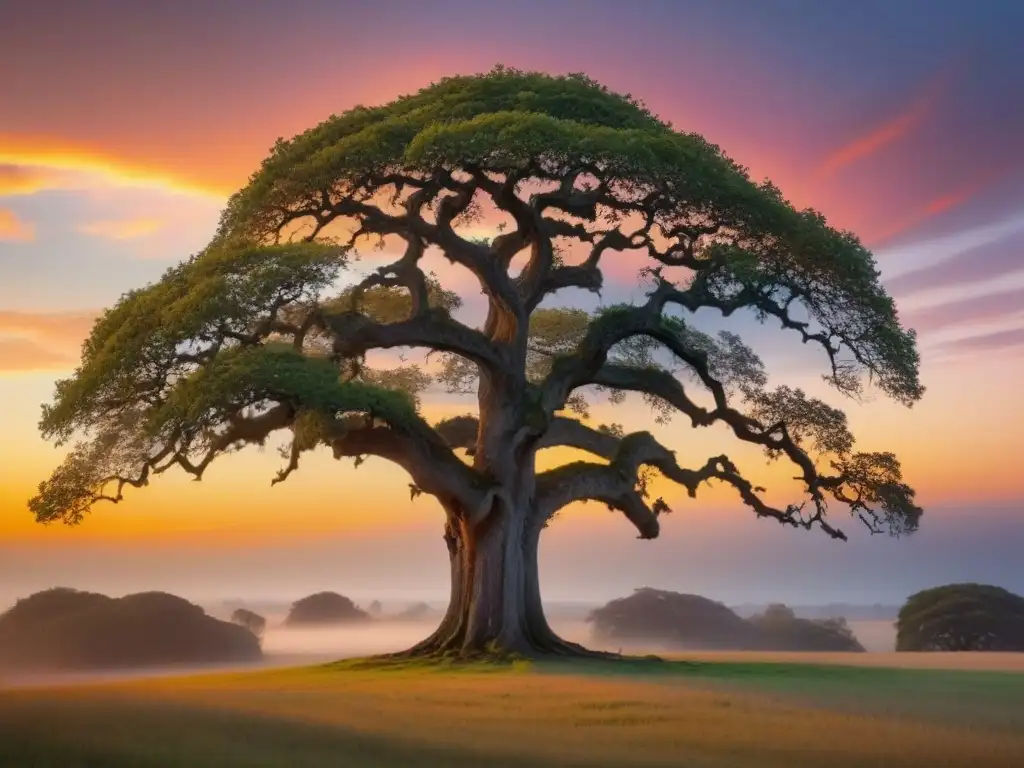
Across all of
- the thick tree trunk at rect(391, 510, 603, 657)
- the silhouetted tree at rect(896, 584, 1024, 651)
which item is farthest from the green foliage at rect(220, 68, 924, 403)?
the silhouetted tree at rect(896, 584, 1024, 651)

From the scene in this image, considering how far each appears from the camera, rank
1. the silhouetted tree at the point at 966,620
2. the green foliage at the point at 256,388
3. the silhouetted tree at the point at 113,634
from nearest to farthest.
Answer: the green foliage at the point at 256,388 → the silhouetted tree at the point at 113,634 → the silhouetted tree at the point at 966,620

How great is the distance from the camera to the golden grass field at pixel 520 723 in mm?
10711

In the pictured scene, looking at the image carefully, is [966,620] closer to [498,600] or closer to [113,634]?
[498,600]

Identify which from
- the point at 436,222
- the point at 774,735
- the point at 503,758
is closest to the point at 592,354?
the point at 436,222

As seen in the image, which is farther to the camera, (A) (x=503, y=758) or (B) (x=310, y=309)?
(B) (x=310, y=309)

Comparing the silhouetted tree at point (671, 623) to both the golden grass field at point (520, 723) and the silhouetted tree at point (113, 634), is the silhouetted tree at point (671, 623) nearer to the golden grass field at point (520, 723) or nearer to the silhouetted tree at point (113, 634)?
the silhouetted tree at point (113, 634)

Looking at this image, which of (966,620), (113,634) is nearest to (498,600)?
(113,634)

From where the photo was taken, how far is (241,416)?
23.3 m

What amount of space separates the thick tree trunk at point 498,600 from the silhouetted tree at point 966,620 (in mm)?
21285

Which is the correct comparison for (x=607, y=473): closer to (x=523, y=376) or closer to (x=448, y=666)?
(x=523, y=376)

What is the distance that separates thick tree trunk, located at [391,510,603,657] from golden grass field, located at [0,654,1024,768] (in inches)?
181

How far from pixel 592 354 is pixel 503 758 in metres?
17.3

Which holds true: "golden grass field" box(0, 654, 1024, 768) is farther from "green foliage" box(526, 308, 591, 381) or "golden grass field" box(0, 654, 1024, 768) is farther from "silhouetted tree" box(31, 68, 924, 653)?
"green foliage" box(526, 308, 591, 381)

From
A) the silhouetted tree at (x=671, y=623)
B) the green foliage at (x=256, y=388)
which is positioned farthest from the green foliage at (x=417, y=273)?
the silhouetted tree at (x=671, y=623)
